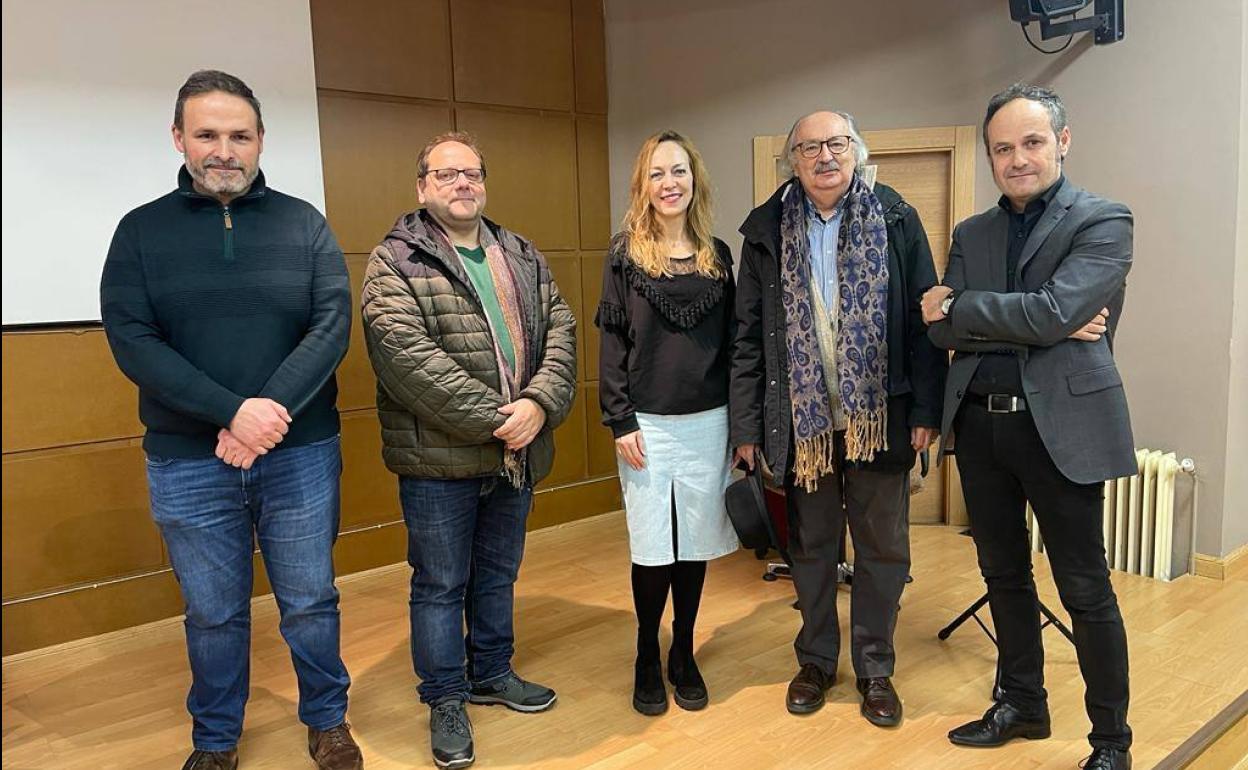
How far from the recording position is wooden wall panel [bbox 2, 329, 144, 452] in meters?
3.14

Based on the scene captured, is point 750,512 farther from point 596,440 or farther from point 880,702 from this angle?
point 596,440

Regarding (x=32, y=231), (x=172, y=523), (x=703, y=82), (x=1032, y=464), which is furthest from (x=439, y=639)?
(x=703, y=82)

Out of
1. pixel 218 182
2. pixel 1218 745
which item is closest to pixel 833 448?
pixel 1218 745

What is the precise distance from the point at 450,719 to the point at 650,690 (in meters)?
0.57

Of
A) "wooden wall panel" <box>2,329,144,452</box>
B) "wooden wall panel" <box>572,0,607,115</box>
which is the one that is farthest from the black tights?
"wooden wall panel" <box>572,0,607,115</box>

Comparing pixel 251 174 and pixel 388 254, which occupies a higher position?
pixel 251 174

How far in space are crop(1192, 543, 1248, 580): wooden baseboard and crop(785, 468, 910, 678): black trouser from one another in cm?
176

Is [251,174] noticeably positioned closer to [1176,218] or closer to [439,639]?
[439,639]

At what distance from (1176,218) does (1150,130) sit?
0.35m

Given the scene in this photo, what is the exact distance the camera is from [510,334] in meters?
2.58

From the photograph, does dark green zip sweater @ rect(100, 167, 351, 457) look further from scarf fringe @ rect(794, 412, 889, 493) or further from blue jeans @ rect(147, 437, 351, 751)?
scarf fringe @ rect(794, 412, 889, 493)

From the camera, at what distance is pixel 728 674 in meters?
2.96

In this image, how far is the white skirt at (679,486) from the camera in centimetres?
258

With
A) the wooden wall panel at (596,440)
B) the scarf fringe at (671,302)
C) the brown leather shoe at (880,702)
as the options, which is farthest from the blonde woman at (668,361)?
the wooden wall panel at (596,440)
